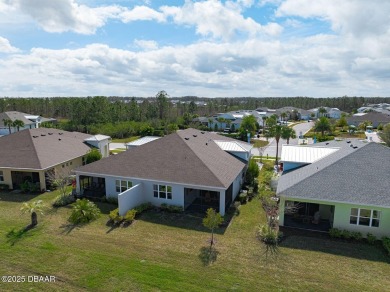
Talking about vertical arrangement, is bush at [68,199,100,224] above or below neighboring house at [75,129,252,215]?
below

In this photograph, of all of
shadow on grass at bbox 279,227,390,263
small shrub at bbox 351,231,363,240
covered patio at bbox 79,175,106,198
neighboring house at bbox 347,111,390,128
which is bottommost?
shadow on grass at bbox 279,227,390,263

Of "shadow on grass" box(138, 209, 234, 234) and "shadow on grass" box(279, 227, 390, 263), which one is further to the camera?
"shadow on grass" box(138, 209, 234, 234)

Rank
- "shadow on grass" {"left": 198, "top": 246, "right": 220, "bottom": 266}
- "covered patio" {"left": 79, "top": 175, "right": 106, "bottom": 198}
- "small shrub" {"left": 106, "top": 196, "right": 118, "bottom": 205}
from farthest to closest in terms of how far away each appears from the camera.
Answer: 1. "covered patio" {"left": 79, "top": 175, "right": 106, "bottom": 198}
2. "small shrub" {"left": 106, "top": 196, "right": 118, "bottom": 205}
3. "shadow on grass" {"left": 198, "top": 246, "right": 220, "bottom": 266}

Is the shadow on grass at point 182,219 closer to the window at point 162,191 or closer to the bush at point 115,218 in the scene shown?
the window at point 162,191

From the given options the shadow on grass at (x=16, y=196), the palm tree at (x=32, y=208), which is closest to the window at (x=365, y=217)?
the palm tree at (x=32, y=208)

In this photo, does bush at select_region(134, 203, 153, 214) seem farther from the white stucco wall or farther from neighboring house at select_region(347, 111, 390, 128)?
neighboring house at select_region(347, 111, 390, 128)

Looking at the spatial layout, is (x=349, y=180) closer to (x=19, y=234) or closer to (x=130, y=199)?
(x=130, y=199)

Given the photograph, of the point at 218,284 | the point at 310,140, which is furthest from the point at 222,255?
the point at 310,140

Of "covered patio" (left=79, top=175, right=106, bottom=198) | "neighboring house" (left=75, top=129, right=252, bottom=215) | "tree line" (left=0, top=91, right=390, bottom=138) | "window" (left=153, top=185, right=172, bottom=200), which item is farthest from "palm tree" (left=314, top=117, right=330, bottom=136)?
"covered patio" (left=79, top=175, right=106, bottom=198)
